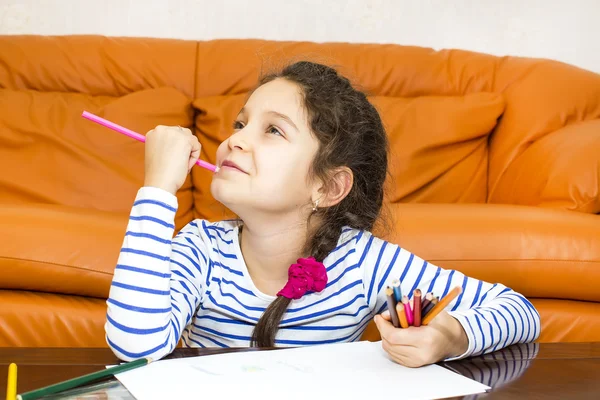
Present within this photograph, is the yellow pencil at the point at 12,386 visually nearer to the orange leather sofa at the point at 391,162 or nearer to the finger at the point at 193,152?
the finger at the point at 193,152

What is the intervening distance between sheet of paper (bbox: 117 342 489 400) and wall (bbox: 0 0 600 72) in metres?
1.87

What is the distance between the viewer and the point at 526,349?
0.85 meters

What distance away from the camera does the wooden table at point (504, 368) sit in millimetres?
650

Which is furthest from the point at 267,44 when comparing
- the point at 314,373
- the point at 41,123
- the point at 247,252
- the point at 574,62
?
the point at 314,373

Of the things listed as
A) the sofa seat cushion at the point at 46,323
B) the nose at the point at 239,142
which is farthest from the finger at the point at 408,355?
the sofa seat cushion at the point at 46,323

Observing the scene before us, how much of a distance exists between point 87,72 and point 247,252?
1.33 m

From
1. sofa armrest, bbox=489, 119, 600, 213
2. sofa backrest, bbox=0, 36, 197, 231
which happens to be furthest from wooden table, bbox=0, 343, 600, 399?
sofa backrest, bbox=0, 36, 197, 231

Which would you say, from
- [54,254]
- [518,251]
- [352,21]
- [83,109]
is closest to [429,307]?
[518,251]

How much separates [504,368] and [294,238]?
1.51 feet

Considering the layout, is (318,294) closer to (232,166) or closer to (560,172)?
(232,166)

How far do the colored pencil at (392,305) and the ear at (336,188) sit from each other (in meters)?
0.41

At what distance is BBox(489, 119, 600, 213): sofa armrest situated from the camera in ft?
5.64

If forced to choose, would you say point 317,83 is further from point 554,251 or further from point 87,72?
point 87,72

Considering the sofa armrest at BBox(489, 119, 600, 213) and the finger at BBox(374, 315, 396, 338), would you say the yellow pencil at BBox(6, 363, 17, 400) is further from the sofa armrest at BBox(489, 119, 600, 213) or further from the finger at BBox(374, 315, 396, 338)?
the sofa armrest at BBox(489, 119, 600, 213)
